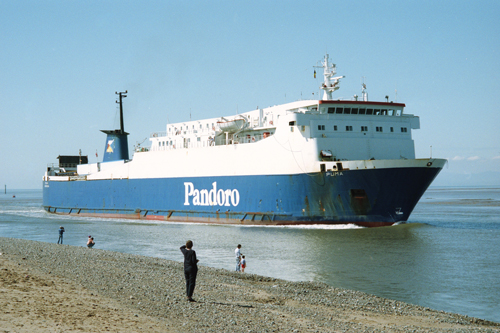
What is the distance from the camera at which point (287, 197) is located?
81.5ft

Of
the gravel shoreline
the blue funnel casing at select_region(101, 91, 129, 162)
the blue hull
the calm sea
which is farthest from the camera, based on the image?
the blue funnel casing at select_region(101, 91, 129, 162)

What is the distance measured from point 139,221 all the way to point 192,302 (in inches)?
1000

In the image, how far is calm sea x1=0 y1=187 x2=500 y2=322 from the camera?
12328 millimetres

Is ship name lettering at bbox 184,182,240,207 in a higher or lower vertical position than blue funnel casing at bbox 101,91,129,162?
lower

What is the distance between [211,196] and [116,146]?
13.7m

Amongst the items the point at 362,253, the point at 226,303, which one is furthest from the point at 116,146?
the point at 226,303

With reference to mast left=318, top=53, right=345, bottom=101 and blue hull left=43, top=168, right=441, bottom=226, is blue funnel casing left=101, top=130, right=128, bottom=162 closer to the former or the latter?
blue hull left=43, top=168, right=441, bottom=226

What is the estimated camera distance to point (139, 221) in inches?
1319

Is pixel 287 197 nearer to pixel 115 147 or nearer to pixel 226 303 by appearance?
pixel 226 303

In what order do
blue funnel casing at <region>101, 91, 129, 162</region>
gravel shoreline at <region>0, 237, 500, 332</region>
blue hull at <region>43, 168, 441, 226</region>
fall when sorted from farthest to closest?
blue funnel casing at <region>101, 91, 129, 162</region> → blue hull at <region>43, 168, 441, 226</region> → gravel shoreline at <region>0, 237, 500, 332</region>

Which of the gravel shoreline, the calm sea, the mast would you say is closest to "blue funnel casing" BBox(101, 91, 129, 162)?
the calm sea

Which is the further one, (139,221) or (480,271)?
(139,221)

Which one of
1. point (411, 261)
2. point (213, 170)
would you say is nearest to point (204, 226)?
point (213, 170)

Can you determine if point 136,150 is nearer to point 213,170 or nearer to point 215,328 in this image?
point 213,170
